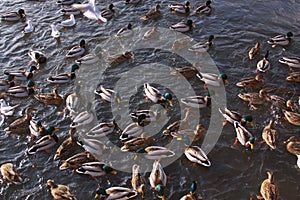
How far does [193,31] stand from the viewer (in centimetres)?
1597

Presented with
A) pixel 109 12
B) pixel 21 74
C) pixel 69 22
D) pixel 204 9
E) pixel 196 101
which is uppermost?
pixel 109 12

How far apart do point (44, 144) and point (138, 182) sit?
3210 millimetres

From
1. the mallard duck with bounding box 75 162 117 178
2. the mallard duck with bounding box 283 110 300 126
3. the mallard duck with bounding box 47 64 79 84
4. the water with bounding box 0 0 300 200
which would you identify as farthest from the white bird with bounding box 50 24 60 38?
the mallard duck with bounding box 283 110 300 126

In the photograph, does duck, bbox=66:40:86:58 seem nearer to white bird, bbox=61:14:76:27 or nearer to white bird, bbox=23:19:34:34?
white bird, bbox=61:14:76:27

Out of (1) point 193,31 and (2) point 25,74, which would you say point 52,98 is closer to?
(2) point 25,74

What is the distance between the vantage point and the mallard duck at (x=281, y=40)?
14.7 meters

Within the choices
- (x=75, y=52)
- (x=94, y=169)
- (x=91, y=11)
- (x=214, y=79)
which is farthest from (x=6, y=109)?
(x=214, y=79)

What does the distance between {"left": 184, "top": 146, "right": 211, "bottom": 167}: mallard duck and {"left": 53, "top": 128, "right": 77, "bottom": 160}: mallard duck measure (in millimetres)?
3479

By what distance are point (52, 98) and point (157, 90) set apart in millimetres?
3675

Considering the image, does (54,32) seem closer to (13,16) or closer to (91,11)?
(91,11)

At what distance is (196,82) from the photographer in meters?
13.5

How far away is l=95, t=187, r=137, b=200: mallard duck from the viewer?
980cm

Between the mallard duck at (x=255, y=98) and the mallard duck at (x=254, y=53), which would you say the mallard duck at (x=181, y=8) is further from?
the mallard duck at (x=255, y=98)

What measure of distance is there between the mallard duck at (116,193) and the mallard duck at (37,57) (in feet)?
22.4
